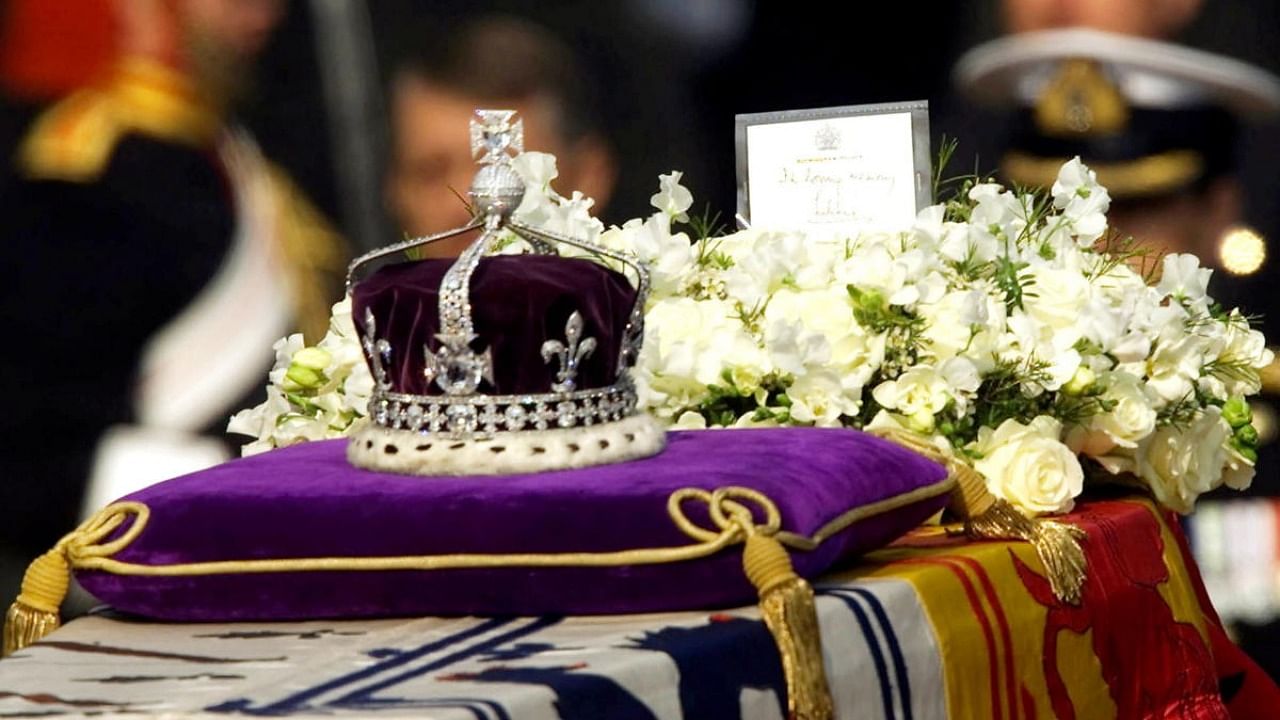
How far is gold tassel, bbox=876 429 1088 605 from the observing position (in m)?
1.90

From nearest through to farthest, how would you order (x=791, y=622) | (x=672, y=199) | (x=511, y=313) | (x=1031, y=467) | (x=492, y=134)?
(x=791, y=622) < (x=511, y=313) < (x=492, y=134) < (x=1031, y=467) < (x=672, y=199)

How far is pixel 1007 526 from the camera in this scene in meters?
1.92

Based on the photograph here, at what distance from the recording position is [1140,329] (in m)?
2.16

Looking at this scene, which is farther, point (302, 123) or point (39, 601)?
point (302, 123)

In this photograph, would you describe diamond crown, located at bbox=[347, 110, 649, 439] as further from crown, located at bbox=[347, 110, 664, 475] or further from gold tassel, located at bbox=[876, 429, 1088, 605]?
gold tassel, located at bbox=[876, 429, 1088, 605]

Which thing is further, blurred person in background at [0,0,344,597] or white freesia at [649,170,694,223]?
blurred person in background at [0,0,344,597]

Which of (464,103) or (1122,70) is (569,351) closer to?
(1122,70)

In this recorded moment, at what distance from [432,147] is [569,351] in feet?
7.87

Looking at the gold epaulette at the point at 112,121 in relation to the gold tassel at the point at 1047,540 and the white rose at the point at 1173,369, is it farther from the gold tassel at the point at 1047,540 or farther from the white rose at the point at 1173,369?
the gold tassel at the point at 1047,540

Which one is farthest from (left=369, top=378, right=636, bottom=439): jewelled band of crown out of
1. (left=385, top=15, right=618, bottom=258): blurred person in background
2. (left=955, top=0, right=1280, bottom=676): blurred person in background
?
(left=385, top=15, right=618, bottom=258): blurred person in background

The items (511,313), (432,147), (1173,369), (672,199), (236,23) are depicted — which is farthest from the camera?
(236,23)

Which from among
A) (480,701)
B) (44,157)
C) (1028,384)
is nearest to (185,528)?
(480,701)

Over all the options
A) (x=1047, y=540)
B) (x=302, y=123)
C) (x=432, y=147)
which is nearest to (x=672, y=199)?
(x=1047, y=540)

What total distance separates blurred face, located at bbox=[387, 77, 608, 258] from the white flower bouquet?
160 cm
